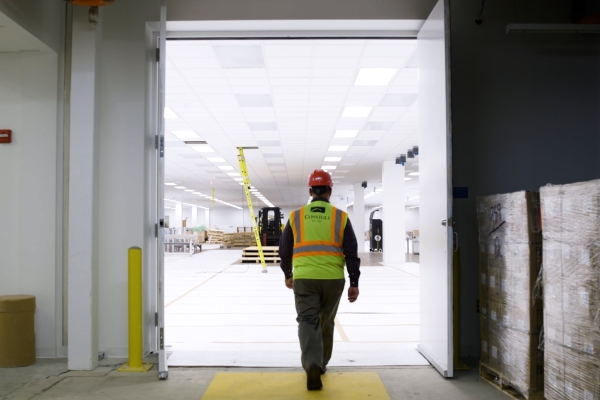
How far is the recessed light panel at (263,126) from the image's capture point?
1130cm

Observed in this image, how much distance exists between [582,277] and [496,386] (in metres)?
1.35

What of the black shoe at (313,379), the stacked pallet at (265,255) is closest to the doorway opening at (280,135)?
the black shoe at (313,379)

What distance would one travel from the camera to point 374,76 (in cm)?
790

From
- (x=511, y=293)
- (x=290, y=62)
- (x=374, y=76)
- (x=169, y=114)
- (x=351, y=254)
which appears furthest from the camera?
(x=169, y=114)

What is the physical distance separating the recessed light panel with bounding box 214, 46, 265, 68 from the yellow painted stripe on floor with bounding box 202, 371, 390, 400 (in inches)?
183

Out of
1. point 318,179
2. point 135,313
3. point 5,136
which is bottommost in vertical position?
point 135,313

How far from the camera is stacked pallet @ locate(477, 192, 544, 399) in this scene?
311 centimetres

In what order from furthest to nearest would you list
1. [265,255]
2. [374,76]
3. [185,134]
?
[265,255] → [185,134] → [374,76]

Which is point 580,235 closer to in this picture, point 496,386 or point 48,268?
point 496,386

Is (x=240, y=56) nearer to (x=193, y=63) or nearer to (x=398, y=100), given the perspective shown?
(x=193, y=63)

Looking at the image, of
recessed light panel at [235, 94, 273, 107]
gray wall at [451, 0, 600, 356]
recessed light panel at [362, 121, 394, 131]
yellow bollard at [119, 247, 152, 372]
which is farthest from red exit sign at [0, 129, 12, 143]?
recessed light panel at [362, 121, 394, 131]

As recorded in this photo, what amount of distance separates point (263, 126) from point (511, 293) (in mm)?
9038

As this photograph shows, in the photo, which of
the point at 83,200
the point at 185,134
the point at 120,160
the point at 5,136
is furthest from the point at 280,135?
the point at 83,200

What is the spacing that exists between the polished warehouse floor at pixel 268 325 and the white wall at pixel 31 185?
1.41 meters
